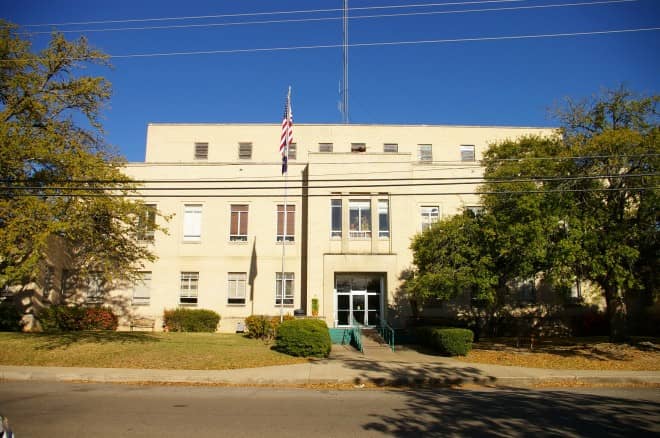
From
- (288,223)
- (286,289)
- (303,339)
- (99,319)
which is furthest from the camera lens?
(288,223)

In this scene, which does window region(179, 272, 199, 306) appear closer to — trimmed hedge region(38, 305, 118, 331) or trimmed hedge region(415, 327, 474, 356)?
trimmed hedge region(38, 305, 118, 331)

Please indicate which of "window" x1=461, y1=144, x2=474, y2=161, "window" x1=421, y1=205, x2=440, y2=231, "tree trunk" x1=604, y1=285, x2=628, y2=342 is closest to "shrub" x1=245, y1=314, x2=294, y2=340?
"window" x1=421, y1=205, x2=440, y2=231

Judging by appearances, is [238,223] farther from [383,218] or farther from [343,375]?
[343,375]

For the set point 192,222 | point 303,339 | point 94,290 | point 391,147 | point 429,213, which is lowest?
point 303,339

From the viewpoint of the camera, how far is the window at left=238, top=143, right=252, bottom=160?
116ft

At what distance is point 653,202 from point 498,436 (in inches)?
523

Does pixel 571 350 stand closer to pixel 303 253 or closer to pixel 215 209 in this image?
pixel 303 253

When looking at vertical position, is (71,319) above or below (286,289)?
below

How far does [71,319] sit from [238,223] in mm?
10355

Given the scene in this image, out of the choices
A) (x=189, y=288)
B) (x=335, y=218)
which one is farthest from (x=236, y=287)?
(x=335, y=218)

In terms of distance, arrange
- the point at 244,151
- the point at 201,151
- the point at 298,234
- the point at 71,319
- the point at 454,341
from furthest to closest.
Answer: the point at 201,151 < the point at 244,151 < the point at 298,234 < the point at 71,319 < the point at 454,341

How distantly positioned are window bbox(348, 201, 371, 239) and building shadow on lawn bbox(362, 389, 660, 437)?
49.7ft

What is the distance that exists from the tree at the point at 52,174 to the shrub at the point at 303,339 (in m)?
6.47

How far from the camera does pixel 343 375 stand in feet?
47.6
